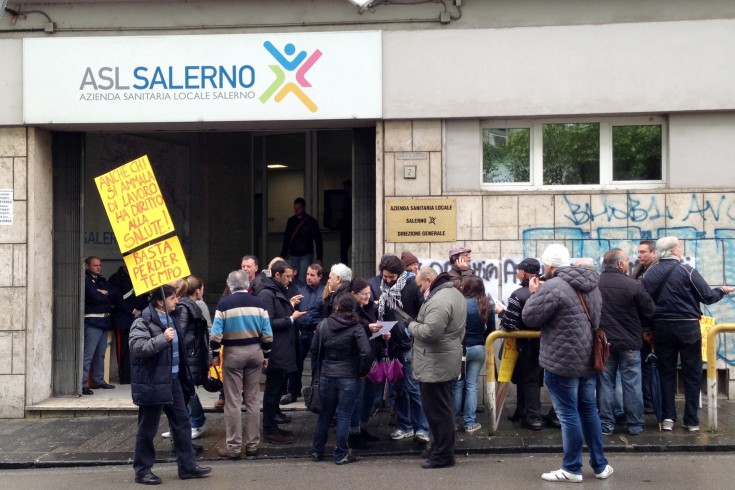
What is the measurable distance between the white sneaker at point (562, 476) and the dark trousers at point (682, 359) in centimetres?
205

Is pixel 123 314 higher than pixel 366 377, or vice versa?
pixel 123 314

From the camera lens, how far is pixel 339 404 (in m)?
8.52

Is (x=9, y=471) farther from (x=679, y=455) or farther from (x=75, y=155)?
(x=679, y=455)

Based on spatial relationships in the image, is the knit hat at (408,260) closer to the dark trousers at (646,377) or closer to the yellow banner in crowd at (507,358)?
the yellow banner in crowd at (507,358)

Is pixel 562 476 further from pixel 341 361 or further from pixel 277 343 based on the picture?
pixel 277 343

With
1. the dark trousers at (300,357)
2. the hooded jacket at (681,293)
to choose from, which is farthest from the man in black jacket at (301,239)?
the hooded jacket at (681,293)

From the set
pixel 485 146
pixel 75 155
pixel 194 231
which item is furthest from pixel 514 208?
pixel 194 231

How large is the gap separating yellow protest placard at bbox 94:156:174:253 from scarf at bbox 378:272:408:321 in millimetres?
2238

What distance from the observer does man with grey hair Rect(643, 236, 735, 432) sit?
9.07 meters

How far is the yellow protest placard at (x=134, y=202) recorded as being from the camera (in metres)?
8.37

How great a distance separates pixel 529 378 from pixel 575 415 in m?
2.02

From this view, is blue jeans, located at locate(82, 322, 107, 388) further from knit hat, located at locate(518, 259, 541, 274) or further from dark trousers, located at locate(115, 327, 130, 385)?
knit hat, located at locate(518, 259, 541, 274)

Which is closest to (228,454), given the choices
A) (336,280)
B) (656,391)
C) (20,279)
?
(336,280)

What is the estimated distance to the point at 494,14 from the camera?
422 inches
